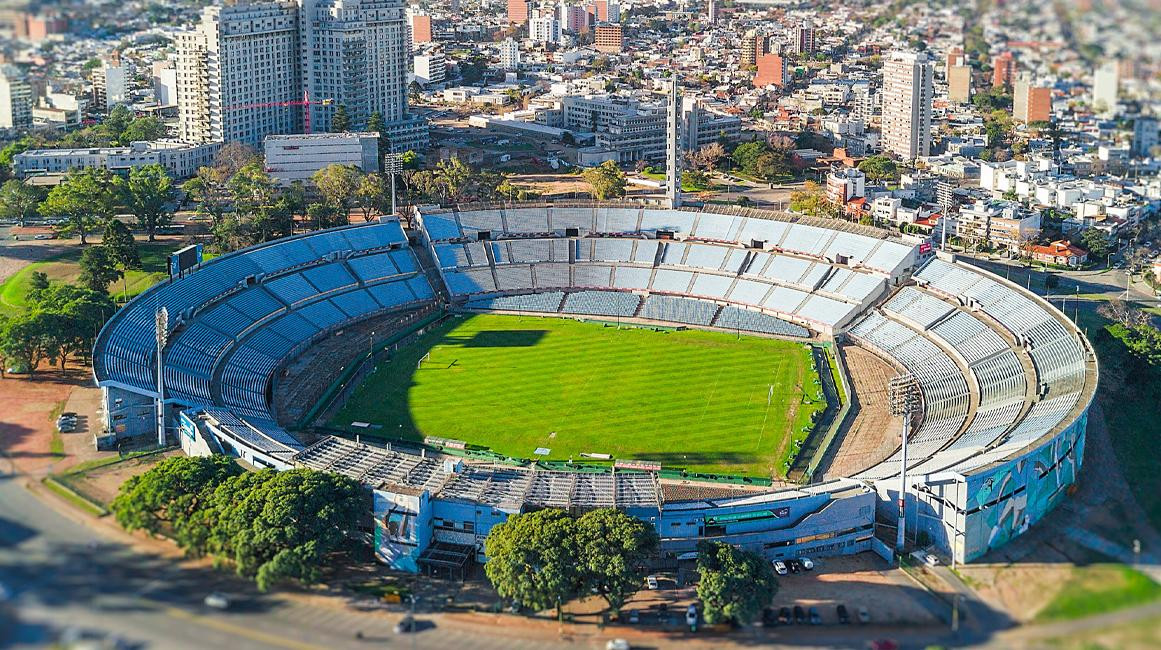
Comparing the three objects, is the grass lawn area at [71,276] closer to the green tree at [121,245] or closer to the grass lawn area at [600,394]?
the green tree at [121,245]

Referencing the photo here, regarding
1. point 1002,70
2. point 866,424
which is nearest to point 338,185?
point 866,424

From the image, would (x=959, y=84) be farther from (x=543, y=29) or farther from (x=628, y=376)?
(x=628, y=376)

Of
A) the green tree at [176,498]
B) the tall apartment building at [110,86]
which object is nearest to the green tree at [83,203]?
the green tree at [176,498]

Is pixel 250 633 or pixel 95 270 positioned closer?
pixel 250 633

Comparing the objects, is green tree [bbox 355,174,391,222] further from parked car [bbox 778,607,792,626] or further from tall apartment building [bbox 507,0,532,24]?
tall apartment building [bbox 507,0,532,24]

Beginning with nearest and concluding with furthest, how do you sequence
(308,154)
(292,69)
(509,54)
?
(308,154), (292,69), (509,54)
